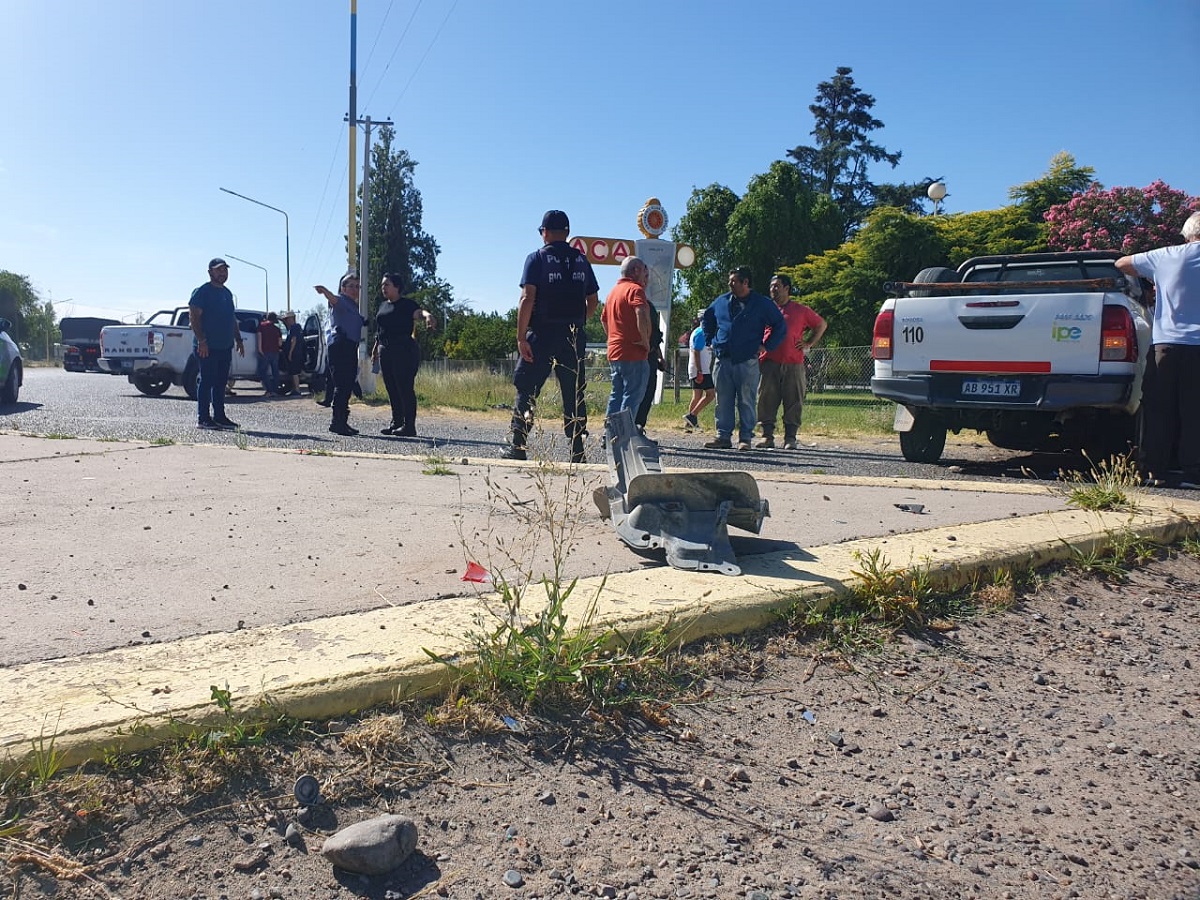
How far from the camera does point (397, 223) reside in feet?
206

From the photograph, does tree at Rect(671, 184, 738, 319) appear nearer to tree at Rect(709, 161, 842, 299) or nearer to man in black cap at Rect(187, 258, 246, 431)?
tree at Rect(709, 161, 842, 299)

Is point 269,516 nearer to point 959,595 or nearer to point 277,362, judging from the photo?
point 959,595

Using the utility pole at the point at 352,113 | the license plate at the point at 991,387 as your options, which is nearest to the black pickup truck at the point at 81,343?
the utility pole at the point at 352,113

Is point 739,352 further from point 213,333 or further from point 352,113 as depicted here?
point 352,113

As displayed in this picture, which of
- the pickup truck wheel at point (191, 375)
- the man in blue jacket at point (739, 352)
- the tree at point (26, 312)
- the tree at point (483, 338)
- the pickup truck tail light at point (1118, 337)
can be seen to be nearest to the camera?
the pickup truck tail light at point (1118, 337)

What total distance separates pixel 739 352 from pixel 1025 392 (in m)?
2.74

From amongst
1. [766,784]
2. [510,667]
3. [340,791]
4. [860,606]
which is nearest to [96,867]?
[340,791]

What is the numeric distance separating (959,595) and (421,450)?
18.9ft

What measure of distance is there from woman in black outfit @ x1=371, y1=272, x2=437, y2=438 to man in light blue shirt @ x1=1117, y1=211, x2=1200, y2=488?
6.88 m

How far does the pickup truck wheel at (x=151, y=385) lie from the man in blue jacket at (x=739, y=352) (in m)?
13.0

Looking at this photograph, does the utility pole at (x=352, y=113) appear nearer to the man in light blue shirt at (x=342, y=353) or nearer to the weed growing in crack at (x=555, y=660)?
the man in light blue shirt at (x=342, y=353)

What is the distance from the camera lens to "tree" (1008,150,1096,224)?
35.6m

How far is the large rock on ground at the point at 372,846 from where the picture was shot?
1.70 metres

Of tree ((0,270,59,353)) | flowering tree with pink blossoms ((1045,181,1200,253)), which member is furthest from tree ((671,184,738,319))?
tree ((0,270,59,353))
